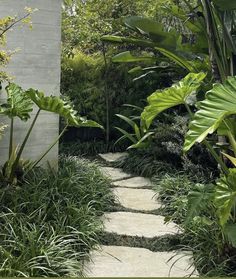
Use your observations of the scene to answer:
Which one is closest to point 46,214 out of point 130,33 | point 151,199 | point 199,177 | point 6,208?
point 6,208

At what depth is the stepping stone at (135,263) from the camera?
2.63 metres

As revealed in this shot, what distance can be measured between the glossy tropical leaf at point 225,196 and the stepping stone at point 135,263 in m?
0.58

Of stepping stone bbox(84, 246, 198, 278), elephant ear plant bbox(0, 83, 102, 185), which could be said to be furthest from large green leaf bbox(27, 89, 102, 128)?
stepping stone bbox(84, 246, 198, 278)

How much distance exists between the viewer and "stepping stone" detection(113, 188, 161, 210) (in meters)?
4.02

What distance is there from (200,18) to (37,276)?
2966 millimetres

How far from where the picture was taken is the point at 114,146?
6.77m

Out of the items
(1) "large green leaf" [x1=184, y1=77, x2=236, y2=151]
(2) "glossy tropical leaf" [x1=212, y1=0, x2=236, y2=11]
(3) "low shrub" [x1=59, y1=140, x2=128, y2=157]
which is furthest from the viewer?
(3) "low shrub" [x1=59, y1=140, x2=128, y2=157]

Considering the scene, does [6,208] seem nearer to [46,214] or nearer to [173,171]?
[46,214]

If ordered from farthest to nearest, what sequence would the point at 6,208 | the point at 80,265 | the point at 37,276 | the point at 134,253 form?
1. the point at 6,208
2. the point at 134,253
3. the point at 80,265
4. the point at 37,276

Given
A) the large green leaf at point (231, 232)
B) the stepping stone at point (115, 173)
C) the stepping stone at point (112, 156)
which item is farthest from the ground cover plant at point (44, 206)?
the stepping stone at point (112, 156)


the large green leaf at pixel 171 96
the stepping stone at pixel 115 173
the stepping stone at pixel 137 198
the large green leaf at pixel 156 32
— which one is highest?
the large green leaf at pixel 156 32

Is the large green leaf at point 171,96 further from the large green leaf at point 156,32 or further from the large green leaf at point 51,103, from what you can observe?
the large green leaf at point 156,32

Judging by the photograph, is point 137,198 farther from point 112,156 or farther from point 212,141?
point 112,156

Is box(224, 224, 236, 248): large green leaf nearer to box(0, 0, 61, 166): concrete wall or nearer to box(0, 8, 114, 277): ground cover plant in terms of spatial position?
box(0, 8, 114, 277): ground cover plant
